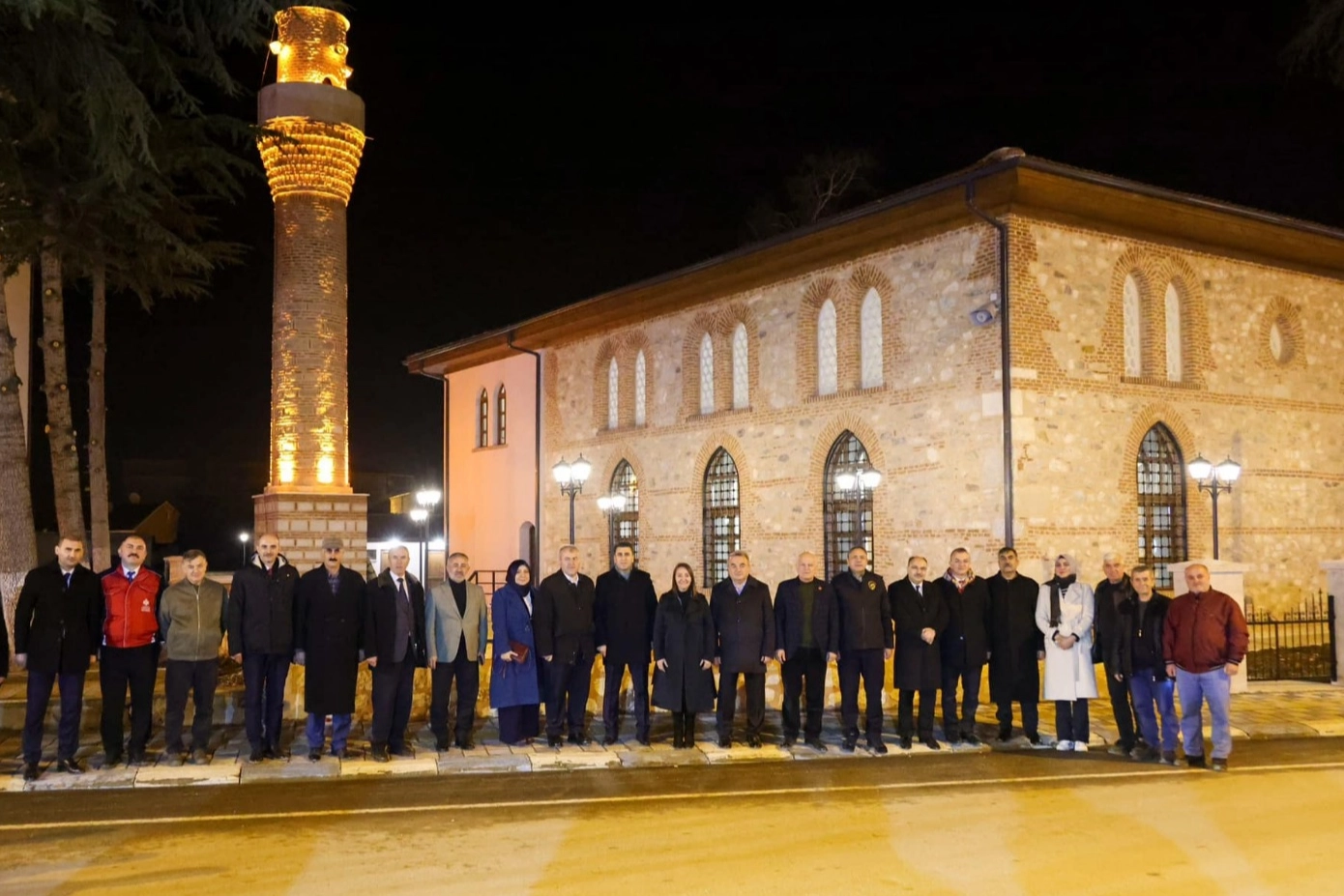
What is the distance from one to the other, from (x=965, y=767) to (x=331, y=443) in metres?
13.3

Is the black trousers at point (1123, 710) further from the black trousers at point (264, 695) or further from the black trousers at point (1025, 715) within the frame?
the black trousers at point (264, 695)

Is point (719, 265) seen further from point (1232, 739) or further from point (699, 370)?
point (1232, 739)

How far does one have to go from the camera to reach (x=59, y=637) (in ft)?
31.6

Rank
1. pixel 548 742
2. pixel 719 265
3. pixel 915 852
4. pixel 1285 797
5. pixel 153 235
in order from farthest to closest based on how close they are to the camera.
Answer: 1. pixel 719 265
2. pixel 153 235
3. pixel 548 742
4. pixel 1285 797
5. pixel 915 852

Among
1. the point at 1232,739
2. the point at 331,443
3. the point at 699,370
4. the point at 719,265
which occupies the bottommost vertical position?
the point at 1232,739

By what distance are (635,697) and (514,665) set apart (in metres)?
1.15

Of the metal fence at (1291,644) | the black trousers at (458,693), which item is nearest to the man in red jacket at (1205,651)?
the black trousers at (458,693)

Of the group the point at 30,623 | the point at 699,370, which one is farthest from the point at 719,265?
the point at 30,623

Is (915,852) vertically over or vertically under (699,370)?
under

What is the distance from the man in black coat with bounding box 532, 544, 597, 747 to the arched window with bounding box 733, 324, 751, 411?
11743 mm

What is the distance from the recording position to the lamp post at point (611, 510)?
25.6 metres

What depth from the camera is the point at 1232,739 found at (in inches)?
456

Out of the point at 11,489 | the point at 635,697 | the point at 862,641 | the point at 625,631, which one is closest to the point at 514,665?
the point at 625,631

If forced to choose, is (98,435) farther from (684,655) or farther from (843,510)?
(684,655)
